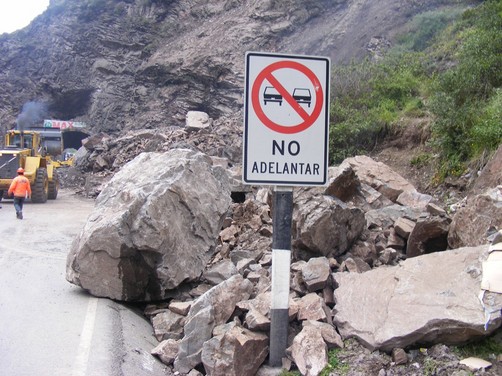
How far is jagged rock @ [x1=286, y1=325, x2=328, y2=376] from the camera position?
3658 millimetres

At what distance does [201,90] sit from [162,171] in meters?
31.1

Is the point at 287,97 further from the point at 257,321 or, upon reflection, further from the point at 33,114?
the point at 33,114

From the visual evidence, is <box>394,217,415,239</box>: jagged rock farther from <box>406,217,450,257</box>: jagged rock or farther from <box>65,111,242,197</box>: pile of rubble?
<box>65,111,242,197</box>: pile of rubble

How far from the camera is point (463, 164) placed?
10297 millimetres

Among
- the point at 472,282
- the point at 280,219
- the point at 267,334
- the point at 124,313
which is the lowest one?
the point at 124,313

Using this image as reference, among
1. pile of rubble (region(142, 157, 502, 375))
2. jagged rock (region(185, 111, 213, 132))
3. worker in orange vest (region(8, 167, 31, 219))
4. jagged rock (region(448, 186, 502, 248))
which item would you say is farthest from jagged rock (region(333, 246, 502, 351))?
jagged rock (region(185, 111, 213, 132))

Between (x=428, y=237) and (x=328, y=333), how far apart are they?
2421 millimetres

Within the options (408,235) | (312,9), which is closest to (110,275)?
(408,235)

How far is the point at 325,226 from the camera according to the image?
5.94 m

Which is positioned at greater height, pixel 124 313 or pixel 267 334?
pixel 267 334

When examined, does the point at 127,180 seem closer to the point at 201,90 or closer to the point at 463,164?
the point at 463,164

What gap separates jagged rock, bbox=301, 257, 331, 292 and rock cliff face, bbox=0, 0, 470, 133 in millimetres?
27367

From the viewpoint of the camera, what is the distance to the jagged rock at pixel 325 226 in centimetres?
588

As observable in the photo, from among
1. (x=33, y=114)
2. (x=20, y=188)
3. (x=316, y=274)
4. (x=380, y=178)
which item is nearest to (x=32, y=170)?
(x=20, y=188)
